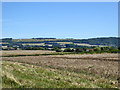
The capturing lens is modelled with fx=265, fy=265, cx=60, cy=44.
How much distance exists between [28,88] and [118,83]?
853 centimetres

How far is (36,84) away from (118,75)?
10.4m

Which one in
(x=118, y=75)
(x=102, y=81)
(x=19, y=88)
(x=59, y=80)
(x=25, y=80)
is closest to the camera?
(x=19, y=88)

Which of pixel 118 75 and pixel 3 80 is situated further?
pixel 118 75

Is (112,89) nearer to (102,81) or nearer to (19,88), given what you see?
(102,81)

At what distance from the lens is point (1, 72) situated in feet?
67.0

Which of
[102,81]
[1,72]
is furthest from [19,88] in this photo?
[102,81]

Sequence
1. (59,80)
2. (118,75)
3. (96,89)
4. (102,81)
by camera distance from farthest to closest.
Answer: (118,75)
(102,81)
(59,80)
(96,89)

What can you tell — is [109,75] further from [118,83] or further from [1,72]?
[1,72]

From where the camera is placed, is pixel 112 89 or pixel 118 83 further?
pixel 118 83

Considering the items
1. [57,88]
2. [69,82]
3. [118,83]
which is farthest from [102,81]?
[57,88]

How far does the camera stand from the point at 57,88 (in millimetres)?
17641

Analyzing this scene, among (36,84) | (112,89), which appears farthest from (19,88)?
(112,89)

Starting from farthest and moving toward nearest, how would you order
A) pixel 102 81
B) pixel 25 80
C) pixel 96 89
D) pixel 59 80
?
pixel 102 81 < pixel 59 80 < pixel 25 80 < pixel 96 89

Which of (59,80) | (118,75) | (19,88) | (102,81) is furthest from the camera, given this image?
(118,75)
